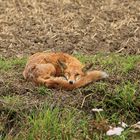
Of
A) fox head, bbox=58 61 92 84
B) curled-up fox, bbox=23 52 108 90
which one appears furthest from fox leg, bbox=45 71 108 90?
fox head, bbox=58 61 92 84

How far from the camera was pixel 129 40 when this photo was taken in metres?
10.6

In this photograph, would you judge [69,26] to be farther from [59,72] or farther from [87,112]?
[87,112]

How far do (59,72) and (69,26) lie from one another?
3744mm

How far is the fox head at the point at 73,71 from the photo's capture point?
745 centimetres

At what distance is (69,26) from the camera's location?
37.3ft

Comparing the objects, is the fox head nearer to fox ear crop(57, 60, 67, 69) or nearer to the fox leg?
fox ear crop(57, 60, 67, 69)

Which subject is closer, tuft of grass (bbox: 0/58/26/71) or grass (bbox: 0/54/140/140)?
grass (bbox: 0/54/140/140)

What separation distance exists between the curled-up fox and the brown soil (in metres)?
2.13

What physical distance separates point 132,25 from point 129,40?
0.88 m

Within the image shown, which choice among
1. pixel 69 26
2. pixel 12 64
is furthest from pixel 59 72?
pixel 69 26

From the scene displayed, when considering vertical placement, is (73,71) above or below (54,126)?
below

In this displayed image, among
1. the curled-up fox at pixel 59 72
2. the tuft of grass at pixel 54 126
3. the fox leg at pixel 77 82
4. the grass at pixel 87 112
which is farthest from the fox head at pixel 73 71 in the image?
the tuft of grass at pixel 54 126

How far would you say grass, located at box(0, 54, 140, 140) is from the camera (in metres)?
6.12

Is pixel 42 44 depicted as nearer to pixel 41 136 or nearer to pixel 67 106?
pixel 67 106
